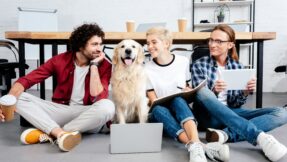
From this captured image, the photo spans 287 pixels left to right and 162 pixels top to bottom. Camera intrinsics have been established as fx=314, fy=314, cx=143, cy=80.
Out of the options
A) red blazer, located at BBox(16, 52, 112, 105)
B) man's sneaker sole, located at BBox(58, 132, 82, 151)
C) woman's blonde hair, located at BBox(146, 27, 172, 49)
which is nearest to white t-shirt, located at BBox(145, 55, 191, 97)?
woman's blonde hair, located at BBox(146, 27, 172, 49)

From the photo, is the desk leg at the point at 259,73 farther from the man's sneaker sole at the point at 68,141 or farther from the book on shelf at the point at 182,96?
the man's sneaker sole at the point at 68,141

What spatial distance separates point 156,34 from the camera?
6.99ft

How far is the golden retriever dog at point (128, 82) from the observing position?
217cm

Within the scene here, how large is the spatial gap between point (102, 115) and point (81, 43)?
0.52m

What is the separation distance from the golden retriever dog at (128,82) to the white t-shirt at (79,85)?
206 millimetres

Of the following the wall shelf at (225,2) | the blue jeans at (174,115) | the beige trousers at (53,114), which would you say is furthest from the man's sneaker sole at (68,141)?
the wall shelf at (225,2)

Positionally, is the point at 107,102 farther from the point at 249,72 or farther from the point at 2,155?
the point at 249,72

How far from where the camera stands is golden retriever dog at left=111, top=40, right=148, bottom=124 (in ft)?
7.13

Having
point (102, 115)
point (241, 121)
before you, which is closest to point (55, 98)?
point (102, 115)

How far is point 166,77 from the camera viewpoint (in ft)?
7.17

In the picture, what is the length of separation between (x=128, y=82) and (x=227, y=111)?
72 cm

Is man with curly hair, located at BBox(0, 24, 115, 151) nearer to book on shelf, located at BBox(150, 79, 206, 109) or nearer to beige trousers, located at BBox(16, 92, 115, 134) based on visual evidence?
beige trousers, located at BBox(16, 92, 115, 134)

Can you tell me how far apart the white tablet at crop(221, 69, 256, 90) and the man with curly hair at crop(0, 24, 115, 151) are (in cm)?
76

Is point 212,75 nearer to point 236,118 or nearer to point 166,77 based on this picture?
point 166,77
